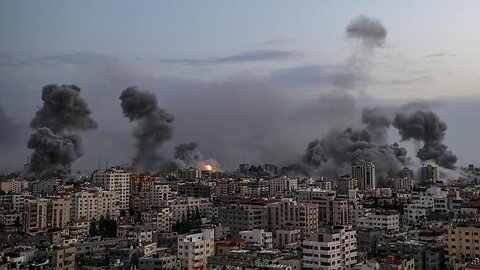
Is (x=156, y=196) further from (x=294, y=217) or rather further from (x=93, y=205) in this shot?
(x=294, y=217)

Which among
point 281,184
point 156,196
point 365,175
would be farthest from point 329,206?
point 365,175

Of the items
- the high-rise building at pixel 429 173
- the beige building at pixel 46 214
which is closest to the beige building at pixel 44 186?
the beige building at pixel 46 214

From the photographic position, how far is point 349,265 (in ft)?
34.8

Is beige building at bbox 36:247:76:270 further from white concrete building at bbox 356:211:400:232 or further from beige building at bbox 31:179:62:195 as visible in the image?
beige building at bbox 31:179:62:195

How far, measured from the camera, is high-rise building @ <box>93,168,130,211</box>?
23.3 metres

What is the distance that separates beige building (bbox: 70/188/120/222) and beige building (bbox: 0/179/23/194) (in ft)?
21.4

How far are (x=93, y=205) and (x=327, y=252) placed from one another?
11.8 m

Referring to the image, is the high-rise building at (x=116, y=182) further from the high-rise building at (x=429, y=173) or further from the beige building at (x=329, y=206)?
the high-rise building at (x=429, y=173)

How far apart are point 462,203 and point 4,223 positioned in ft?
43.6

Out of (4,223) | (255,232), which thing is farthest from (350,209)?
(4,223)

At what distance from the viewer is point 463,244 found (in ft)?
36.3

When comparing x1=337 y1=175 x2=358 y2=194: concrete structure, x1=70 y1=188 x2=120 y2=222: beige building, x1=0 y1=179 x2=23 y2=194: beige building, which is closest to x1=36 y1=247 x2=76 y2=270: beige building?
x1=70 y1=188 x2=120 y2=222: beige building

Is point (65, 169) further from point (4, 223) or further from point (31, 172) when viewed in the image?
point (4, 223)

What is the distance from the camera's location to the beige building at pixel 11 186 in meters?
25.3
